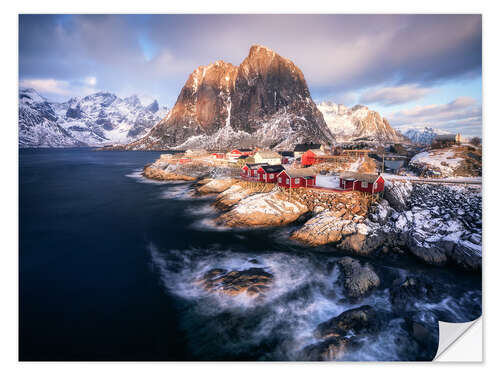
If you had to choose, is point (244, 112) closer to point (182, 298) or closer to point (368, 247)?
point (368, 247)

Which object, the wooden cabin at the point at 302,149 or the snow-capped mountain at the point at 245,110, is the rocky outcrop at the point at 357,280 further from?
the snow-capped mountain at the point at 245,110

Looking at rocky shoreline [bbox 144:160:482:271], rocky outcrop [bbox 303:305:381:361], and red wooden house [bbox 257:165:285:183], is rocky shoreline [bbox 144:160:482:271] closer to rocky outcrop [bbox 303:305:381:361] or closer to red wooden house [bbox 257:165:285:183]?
red wooden house [bbox 257:165:285:183]

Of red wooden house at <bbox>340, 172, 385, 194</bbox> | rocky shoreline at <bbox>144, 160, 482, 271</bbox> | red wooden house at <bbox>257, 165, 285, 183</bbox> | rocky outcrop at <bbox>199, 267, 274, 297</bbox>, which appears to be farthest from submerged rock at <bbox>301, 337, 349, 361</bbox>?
red wooden house at <bbox>257, 165, 285, 183</bbox>

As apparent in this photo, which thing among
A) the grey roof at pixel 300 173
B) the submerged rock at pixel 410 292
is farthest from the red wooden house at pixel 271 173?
the submerged rock at pixel 410 292

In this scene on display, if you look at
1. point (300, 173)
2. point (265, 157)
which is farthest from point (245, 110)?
point (300, 173)
